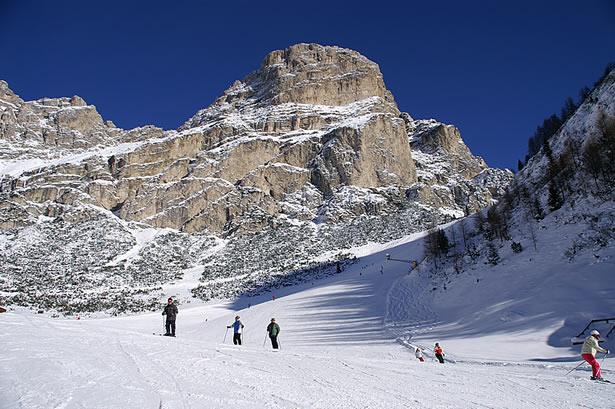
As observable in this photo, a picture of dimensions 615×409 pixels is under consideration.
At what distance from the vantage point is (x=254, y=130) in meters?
133

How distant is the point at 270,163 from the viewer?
395ft

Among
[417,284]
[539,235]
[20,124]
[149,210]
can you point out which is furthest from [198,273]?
[20,124]

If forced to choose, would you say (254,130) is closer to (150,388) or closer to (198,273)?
(198,273)

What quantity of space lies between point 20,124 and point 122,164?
310ft

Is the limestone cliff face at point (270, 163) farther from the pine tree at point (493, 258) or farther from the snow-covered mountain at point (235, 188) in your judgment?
the pine tree at point (493, 258)

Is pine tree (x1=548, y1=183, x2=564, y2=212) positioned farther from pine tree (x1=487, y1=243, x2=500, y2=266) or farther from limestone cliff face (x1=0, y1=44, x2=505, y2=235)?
limestone cliff face (x1=0, y1=44, x2=505, y2=235)

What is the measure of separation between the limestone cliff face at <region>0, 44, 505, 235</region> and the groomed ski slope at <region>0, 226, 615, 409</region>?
8288 centimetres

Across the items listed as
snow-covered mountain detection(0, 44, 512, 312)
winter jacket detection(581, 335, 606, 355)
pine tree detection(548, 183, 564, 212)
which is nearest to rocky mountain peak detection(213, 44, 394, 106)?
snow-covered mountain detection(0, 44, 512, 312)

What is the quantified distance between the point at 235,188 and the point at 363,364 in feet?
363

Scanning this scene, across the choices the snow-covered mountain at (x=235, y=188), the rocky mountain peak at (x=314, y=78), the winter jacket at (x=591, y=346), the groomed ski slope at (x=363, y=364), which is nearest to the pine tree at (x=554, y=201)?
the groomed ski slope at (x=363, y=364)

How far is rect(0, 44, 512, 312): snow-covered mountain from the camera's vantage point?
65562mm

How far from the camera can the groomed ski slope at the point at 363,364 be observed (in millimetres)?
3748

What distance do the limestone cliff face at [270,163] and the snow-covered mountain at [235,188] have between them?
20.4 inches

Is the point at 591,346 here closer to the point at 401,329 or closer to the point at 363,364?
the point at 363,364
